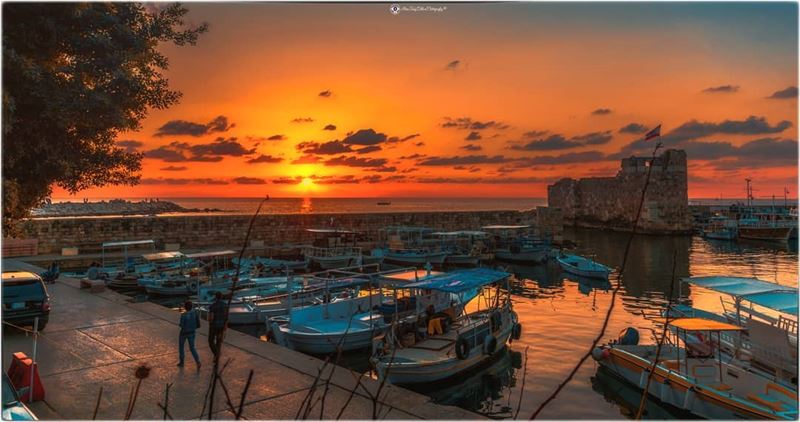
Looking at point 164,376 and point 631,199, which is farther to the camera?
point 631,199

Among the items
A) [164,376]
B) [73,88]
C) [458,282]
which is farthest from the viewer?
[458,282]

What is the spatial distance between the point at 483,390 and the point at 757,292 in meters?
8.34

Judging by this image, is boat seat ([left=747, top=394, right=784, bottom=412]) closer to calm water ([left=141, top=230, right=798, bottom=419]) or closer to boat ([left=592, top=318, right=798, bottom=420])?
boat ([left=592, top=318, right=798, bottom=420])

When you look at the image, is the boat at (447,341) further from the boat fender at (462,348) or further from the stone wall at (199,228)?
the stone wall at (199,228)

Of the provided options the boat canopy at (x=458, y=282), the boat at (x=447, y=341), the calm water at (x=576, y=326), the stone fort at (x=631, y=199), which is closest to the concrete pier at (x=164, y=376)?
the boat at (x=447, y=341)

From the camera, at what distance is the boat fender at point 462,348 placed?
1501 cm

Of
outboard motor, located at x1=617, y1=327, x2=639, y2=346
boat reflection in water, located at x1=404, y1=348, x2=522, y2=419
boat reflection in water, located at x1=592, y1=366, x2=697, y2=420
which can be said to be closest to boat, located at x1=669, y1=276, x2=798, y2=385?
outboard motor, located at x1=617, y1=327, x2=639, y2=346

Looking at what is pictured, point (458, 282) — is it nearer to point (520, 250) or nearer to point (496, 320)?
point (496, 320)

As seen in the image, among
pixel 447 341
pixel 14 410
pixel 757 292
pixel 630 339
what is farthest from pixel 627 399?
pixel 14 410

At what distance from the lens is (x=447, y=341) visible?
16625mm

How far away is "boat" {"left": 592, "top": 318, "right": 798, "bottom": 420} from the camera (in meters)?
12.0

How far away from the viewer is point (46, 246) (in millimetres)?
41031

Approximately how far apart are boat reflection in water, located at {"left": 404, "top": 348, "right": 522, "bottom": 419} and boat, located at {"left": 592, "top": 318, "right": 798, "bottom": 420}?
3.51m

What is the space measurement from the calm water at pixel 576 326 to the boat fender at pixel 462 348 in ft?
3.13
